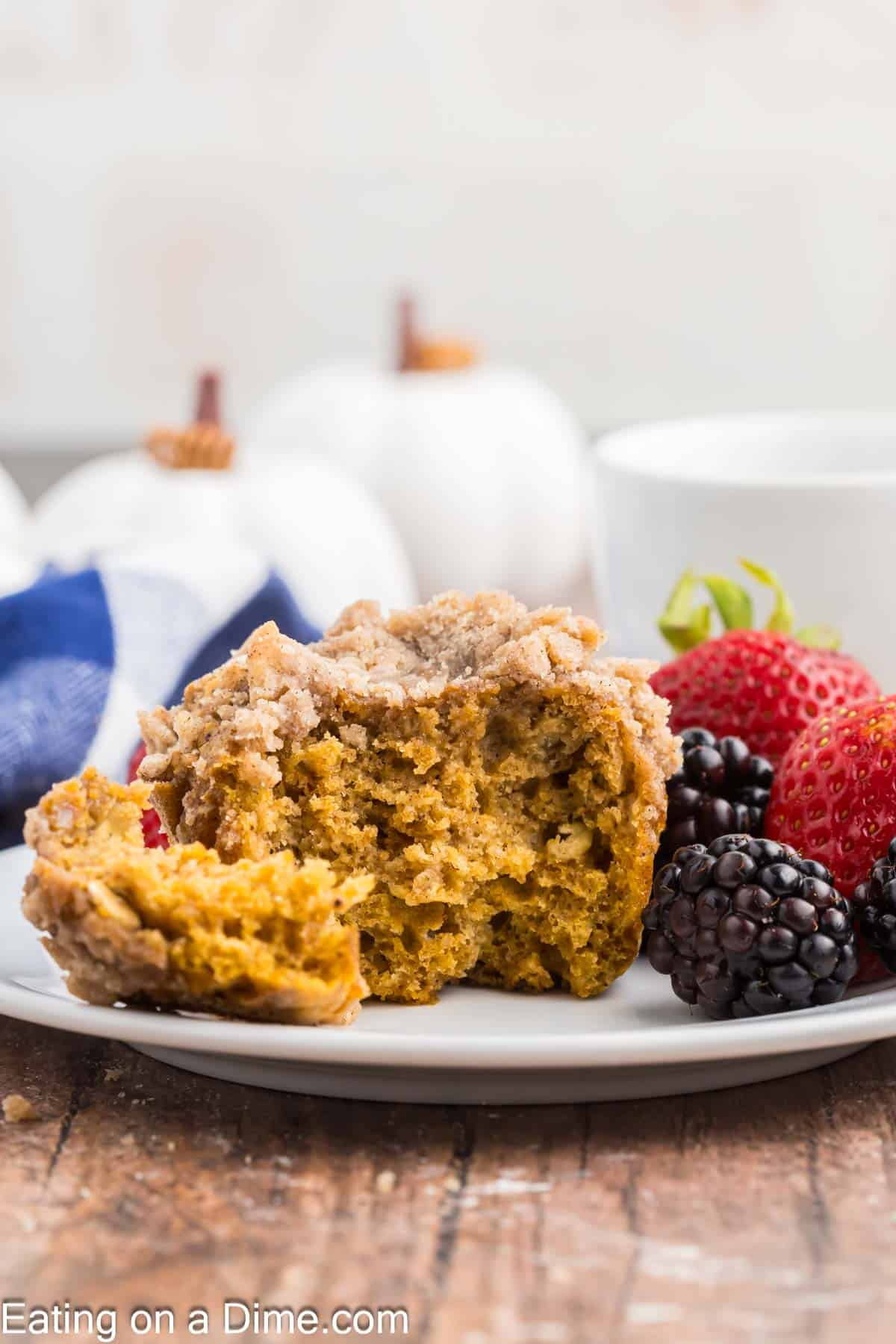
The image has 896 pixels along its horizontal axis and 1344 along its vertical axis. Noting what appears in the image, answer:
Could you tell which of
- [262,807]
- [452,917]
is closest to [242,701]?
[262,807]

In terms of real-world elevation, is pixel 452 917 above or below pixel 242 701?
below

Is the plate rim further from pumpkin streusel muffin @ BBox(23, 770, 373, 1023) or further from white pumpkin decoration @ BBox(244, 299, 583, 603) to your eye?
white pumpkin decoration @ BBox(244, 299, 583, 603)

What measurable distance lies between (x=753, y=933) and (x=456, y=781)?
12.5 inches

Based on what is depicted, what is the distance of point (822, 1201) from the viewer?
1280mm

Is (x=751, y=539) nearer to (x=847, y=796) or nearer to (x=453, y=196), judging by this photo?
(x=847, y=796)

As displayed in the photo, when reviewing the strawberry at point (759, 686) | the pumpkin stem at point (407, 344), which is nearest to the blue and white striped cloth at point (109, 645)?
the strawberry at point (759, 686)

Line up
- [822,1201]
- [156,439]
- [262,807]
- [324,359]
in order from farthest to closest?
[324,359], [156,439], [262,807], [822,1201]

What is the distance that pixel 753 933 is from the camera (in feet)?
4.79

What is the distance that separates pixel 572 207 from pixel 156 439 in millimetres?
2430

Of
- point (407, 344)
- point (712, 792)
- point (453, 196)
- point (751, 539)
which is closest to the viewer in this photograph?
point (712, 792)

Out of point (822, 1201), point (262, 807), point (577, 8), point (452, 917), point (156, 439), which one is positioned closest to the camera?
point (822, 1201)

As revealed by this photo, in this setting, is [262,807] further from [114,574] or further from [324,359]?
[324,359]

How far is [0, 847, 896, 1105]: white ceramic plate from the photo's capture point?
1.28m

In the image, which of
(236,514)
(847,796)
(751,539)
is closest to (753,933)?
(847,796)
